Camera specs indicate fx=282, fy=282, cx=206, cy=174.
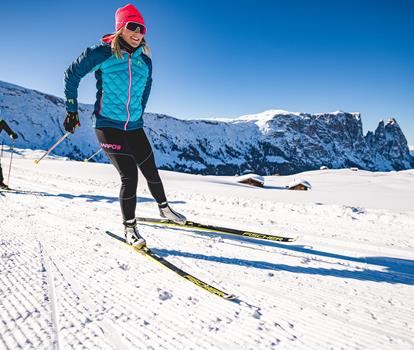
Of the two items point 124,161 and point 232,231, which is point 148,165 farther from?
point 232,231

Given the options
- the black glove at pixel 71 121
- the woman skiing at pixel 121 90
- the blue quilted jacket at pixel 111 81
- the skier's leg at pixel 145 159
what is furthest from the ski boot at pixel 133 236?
the black glove at pixel 71 121

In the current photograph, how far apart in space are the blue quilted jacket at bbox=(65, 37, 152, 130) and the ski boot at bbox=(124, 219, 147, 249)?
1.12 metres

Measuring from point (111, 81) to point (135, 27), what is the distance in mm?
626

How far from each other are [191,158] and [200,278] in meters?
179

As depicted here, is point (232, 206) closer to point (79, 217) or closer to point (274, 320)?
point (79, 217)

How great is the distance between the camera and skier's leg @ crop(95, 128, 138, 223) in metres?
3.13

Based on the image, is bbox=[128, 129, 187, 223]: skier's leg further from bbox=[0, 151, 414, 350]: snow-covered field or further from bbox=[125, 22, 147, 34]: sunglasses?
bbox=[125, 22, 147, 34]: sunglasses

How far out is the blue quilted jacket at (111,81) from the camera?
3.01 meters

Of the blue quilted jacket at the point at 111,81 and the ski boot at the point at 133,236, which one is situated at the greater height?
the blue quilted jacket at the point at 111,81

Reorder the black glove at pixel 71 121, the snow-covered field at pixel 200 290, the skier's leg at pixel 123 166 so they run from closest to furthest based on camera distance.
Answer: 1. the snow-covered field at pixel 200 290
2. the skier's leg at pixel 123 166
3. the black glove at pixel 71 121

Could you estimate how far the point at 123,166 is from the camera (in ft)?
10.2

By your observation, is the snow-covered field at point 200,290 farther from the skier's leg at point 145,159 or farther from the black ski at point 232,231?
the skier's leg at point 145,159

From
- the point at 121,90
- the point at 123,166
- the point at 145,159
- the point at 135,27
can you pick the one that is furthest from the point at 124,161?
the point at 135,27

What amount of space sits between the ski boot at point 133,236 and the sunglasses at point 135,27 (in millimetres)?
2073
